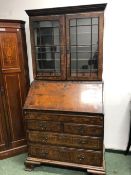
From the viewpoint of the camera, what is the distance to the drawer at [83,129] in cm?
204

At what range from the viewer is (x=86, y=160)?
2.17 metres

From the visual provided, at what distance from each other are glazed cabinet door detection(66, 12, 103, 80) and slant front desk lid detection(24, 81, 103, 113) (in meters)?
0.12

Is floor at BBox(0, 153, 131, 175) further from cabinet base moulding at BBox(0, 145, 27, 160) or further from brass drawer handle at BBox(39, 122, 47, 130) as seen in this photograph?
brass drawer handle at BBox(39, 122, 47, 130)

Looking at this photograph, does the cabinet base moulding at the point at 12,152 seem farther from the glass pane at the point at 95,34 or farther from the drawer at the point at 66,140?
the glass pane at the point at 95,34

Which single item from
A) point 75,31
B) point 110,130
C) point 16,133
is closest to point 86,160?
point 110,130

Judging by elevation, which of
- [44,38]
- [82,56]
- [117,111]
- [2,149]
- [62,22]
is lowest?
[2,149]

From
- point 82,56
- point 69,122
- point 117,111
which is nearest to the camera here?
point 69,122

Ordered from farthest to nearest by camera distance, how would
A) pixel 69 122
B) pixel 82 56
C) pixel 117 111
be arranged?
1. pixel 117 111
2. pixel 82 56
3. pixel 69 122

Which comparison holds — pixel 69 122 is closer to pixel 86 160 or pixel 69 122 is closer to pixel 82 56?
pixel 86 160

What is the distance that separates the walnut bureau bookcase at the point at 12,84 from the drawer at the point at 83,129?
33.2 inches

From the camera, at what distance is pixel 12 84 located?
249 centimetres

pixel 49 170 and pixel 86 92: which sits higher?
pixel 86 92

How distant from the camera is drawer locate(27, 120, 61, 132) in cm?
217

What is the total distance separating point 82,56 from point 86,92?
1.45 ft
